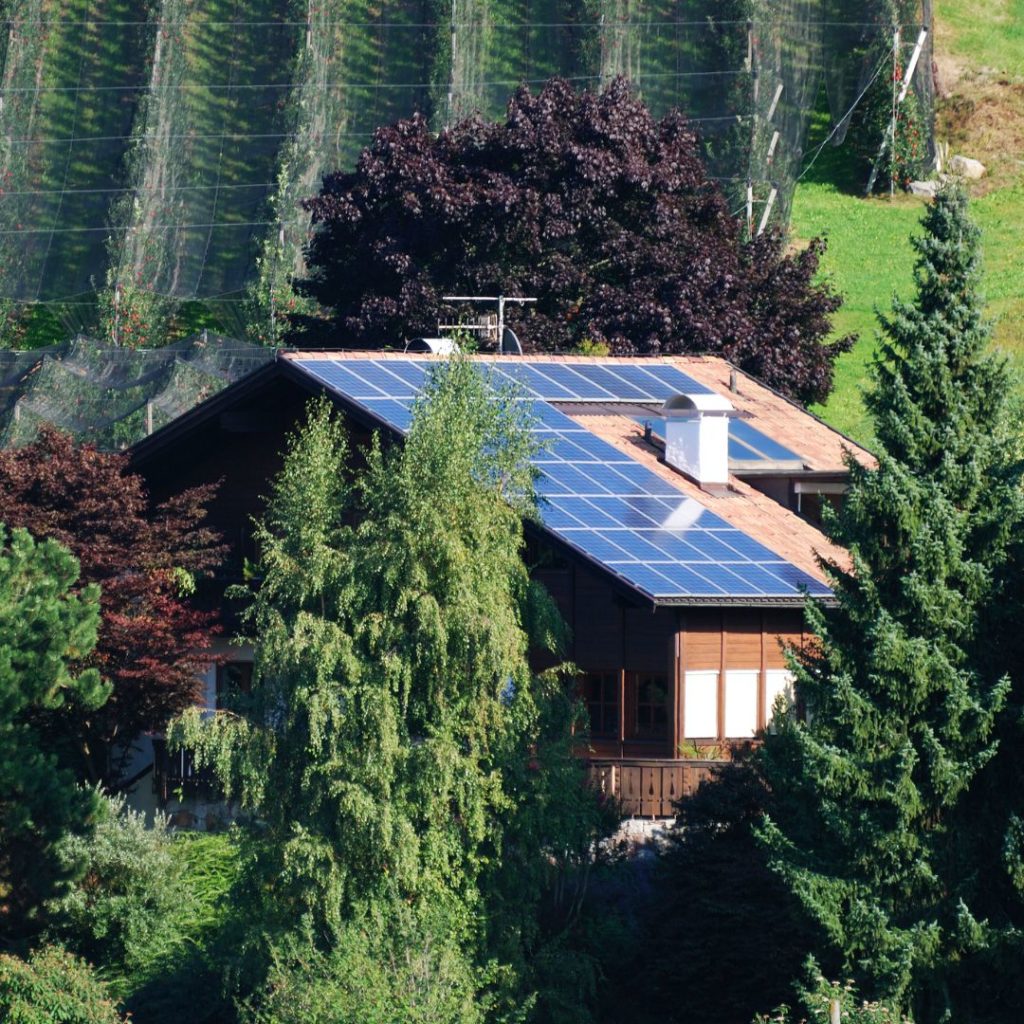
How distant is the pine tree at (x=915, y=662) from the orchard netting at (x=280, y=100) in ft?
114

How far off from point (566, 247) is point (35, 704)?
2157 cm

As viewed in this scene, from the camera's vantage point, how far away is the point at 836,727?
24.1 meters

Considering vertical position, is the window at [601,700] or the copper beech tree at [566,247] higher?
the copper beech tree at [566,247]

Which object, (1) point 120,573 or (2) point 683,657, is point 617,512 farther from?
(1) point 120,573

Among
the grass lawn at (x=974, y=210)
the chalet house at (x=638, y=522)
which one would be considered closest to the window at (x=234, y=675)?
the chalet house at (x=638, y=522)

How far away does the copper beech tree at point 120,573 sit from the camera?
106ft

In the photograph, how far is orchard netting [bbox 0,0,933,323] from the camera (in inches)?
2415

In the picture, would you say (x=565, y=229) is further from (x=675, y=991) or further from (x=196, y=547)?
(x=675, y=991)

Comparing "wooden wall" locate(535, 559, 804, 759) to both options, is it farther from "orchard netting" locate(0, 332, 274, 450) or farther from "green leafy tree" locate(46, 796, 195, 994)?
"orchard netting" locate(0, 332, 274, 450)

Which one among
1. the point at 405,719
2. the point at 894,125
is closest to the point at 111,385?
the point at 405,719

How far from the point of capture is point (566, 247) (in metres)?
48.9

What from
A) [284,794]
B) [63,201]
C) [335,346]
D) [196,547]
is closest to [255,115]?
[63,201]

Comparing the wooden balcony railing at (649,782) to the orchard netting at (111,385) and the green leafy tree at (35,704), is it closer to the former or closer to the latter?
the green leafy tree at (35,704)

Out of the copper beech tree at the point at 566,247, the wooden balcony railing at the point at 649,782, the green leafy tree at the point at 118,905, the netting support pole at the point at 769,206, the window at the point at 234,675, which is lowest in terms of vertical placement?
the green leafy tree at the point at 118,905
